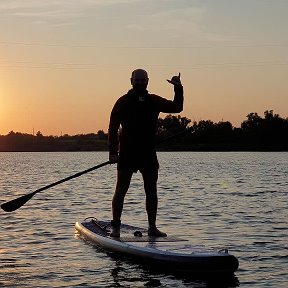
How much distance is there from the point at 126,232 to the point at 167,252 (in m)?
2.38

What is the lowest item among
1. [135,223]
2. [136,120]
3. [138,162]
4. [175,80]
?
[135,223]

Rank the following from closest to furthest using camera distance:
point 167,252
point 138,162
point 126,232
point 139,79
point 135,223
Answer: point 167,252 → point 139,79 → point 138,162 → point 126,232 → point 135,223

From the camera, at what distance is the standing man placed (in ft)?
39.3

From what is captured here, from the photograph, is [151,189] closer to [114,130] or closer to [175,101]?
[114,130]

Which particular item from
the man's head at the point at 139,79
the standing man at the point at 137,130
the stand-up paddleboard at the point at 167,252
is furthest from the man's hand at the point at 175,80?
the stand-up paddleboard at the point at 167,252

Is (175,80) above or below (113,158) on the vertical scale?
above

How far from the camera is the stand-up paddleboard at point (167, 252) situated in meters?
10.8

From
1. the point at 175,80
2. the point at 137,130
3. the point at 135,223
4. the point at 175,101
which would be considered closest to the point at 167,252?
the point at 137,130

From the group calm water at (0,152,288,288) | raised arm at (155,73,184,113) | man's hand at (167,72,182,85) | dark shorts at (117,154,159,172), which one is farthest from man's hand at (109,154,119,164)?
calm water at (0,152,288,288)

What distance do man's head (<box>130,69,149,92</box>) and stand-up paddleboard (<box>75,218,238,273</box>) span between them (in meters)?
2.40

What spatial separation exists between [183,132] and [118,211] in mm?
1682

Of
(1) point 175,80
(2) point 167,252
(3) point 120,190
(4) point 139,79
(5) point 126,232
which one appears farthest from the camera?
(5) point 126,232

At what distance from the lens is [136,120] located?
1208 cm

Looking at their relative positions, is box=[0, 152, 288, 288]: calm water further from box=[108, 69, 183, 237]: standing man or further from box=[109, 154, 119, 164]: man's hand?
box=[109, 154, 119, 164]: man's hand
